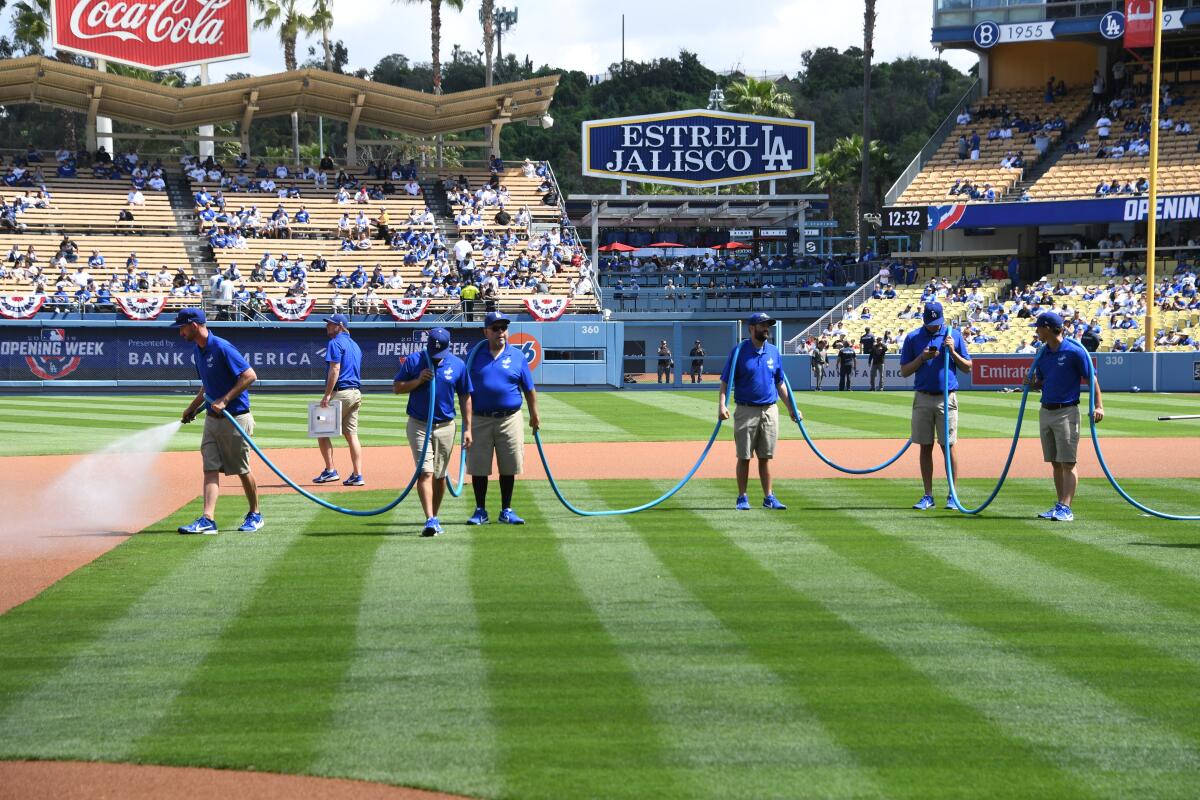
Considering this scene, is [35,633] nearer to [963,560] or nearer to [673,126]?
[963,560]

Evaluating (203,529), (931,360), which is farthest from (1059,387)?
(203,529)

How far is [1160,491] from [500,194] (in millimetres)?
40361

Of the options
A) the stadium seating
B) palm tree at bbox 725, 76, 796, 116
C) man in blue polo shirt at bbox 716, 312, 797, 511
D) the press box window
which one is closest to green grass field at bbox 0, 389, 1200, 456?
the press box window

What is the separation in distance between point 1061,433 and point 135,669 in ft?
27.9

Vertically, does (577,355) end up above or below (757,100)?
below

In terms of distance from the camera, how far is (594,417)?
2869cm

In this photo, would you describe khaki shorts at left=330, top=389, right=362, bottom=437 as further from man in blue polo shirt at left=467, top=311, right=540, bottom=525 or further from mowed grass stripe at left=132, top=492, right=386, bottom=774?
mowed grass stripe at left=132, top=492, right=386, bottom=774

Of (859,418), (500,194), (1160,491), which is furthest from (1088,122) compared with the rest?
(1160,491)

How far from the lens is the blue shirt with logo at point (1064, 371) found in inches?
495

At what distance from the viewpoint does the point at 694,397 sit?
36.4 m

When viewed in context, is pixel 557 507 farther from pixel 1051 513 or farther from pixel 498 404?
pixel 1051 513

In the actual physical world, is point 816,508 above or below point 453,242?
below

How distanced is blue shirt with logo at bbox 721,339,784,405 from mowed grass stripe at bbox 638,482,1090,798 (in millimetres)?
3134

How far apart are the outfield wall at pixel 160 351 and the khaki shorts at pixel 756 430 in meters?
23.4
